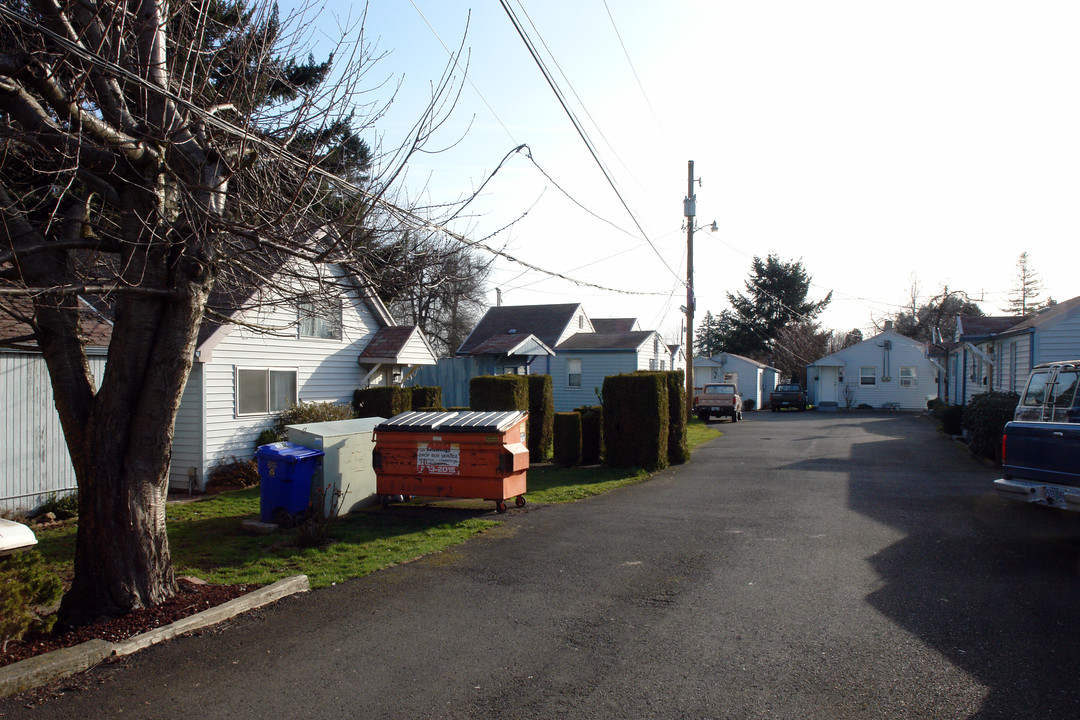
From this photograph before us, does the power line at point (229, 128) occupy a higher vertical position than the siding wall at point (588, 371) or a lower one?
higher

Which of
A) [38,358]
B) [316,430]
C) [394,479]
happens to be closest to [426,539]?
[394,479]

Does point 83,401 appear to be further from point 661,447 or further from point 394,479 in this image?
point 661,447

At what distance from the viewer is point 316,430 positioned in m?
10.8

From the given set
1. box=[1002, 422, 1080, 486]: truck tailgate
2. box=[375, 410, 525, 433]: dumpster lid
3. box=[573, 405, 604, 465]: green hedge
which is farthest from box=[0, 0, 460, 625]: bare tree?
box=[573, 405, 604, 465]: green hedge

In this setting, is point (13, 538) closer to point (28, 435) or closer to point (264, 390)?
point (28, 435)

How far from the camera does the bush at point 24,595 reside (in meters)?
5.10

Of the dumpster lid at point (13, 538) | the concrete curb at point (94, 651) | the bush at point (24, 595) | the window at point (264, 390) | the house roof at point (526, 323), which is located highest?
the house roof at point (526, 323)

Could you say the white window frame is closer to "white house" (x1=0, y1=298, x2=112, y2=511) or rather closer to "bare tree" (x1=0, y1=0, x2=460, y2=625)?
"white house" (x1=0, y1=298, x2=112, y2=511)

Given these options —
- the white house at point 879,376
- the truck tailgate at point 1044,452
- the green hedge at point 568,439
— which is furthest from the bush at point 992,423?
the white house at point 879,376

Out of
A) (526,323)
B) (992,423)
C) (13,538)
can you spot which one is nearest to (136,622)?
(13,538)

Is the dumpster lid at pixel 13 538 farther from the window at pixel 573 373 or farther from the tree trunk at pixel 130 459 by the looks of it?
the window at pixel 573 373

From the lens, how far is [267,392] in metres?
15.8

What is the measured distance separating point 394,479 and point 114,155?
6324mm

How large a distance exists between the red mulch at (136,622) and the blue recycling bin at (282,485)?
10.3 ft
